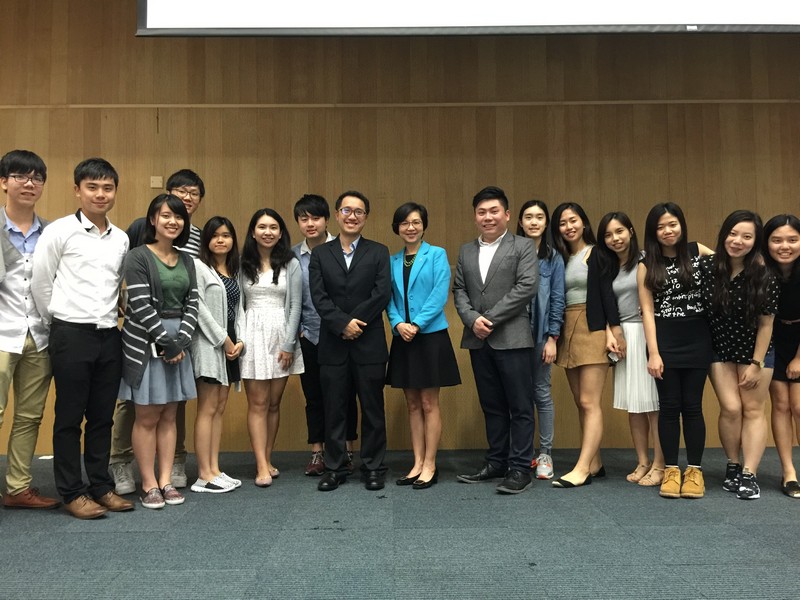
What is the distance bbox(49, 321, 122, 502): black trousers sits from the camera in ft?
8.13

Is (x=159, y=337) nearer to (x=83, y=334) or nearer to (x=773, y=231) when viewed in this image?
(x=83, y=334)

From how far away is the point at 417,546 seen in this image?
6.83 ft

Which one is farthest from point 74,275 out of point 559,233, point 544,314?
point 559,233

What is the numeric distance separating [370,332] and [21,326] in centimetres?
157

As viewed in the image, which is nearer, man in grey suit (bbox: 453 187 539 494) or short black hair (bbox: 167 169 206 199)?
man in grey suit (bbox: 453 187 539 494)

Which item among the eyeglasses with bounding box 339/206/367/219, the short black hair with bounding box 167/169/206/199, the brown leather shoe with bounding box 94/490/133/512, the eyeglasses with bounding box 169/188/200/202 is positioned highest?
the short black hair with bounding box 167/169/206/199

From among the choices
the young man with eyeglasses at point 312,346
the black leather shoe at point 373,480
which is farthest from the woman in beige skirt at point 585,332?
the young man with eyeglasses at point 312,346

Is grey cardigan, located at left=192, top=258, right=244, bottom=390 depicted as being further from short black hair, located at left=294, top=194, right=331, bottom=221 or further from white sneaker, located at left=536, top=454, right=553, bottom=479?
white sneaker, located at left=536, top=454, right=553, bottom=479

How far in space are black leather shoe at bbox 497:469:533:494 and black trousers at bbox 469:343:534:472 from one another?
31 mm

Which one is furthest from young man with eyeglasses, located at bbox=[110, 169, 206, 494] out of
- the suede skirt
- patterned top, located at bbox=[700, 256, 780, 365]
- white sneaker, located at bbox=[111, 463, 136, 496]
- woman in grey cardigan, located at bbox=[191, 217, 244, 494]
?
patterned top, located at bbox=[700, 256, 780, 365]

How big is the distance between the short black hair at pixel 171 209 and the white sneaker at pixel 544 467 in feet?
7.09

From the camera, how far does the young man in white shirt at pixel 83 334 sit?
2486 millimetres

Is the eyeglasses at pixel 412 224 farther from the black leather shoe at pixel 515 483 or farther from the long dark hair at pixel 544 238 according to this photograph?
the black leather shoe at pixel 515 483

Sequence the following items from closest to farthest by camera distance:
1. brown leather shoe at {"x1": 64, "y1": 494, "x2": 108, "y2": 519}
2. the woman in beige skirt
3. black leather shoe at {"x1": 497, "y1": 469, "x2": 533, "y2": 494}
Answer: brown leather shoe at {"x1": 64, "y1": 494, "x2": 108, "y2": 519}, black leather shoe at {"x1": 497, "y1": 469, "x2": 533, "y2": 494}, the woman in beige skirt
